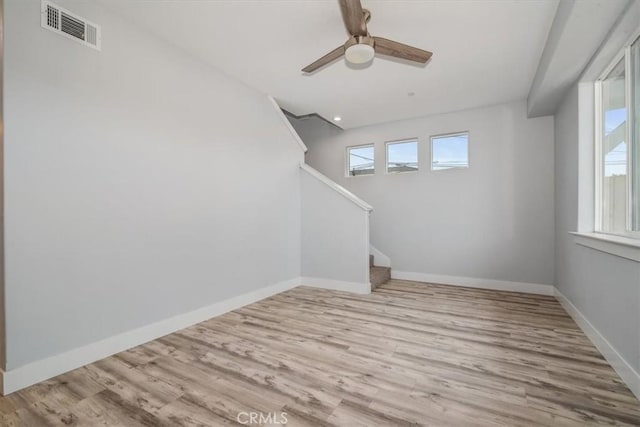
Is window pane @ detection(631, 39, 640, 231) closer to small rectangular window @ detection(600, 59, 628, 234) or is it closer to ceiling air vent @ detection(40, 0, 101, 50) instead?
small rectangular window @ detection(600, 59, 628, 234)

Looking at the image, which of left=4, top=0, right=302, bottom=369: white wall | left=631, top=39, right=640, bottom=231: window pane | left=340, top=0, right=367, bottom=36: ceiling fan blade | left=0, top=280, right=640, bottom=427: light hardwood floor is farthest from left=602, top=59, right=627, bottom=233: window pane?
left=4, top=0, right=302, bottom=369: white wall

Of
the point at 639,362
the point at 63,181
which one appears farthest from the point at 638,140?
the point at 63,181

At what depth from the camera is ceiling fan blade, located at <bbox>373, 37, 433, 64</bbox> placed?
2.26 metres

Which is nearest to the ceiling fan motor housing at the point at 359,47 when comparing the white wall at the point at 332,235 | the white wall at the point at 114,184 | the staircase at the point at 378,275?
the white wall at the point at 114,184

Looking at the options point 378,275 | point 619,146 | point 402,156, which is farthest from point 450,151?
point 619,146

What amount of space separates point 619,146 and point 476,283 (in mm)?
2676

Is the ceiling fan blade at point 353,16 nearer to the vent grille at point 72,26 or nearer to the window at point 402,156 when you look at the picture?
the vent grille at point 72,26

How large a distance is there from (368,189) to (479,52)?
284 centimetres

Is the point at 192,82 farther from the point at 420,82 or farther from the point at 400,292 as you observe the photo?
the point at 400,292

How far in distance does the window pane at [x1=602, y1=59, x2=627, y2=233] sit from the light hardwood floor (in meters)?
1.13

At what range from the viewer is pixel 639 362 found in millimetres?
1747

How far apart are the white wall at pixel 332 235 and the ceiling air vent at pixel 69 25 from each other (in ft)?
9.72
